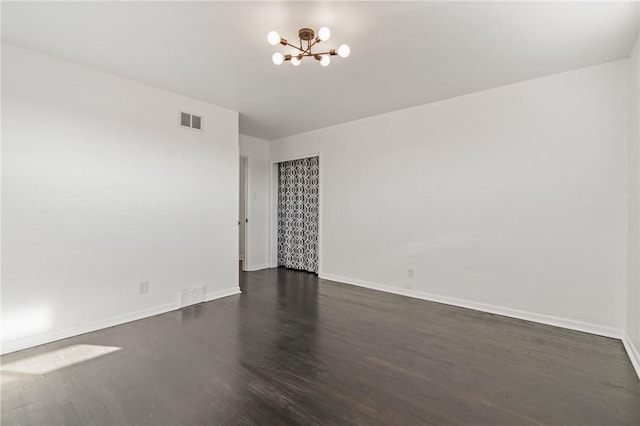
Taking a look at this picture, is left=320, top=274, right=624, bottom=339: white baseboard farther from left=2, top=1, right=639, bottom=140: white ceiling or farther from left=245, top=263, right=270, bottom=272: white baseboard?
left=2, top=1, right=639, bottom=140: white ceiling

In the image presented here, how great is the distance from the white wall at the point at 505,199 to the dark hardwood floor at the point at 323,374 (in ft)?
1.59

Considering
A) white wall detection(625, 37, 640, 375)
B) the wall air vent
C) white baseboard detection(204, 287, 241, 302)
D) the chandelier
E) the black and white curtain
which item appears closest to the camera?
the chandelier

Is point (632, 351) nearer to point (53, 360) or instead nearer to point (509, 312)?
point (509, 312)

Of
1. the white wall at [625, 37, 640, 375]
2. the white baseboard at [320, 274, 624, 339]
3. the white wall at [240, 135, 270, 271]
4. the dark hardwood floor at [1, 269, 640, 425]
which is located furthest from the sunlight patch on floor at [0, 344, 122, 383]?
the white wall at [625, 37, 640, 375]

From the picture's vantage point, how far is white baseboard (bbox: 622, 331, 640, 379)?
2.35m

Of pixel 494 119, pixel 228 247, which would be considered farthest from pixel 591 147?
pixel 228 247

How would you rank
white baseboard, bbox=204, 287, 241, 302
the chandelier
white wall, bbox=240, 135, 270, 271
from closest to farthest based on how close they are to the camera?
the chandelier
white baseboard, bbox=204, 287, 241, 302
white wall, bbox=240, 135, 270, 271

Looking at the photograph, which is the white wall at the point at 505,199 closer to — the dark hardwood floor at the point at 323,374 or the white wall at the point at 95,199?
the dark hardwood floor at the point at 323,374

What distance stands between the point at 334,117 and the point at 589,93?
3.09 meters

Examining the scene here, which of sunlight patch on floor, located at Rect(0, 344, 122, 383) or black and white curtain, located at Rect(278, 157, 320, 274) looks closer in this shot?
sunlight patch on floor, located at Rect(0, 344, 122, 383)

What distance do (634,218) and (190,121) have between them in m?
4.88

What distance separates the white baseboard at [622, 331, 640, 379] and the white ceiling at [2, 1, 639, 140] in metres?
2.64

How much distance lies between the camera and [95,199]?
3131 mm

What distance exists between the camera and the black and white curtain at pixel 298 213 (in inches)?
230
